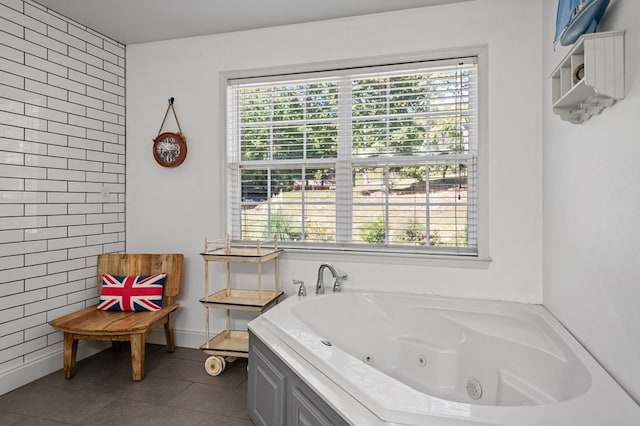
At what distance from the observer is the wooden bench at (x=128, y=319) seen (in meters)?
2.65

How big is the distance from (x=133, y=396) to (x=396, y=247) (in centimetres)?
204

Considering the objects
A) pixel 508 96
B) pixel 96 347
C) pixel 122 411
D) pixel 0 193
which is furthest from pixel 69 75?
pixel 508 96

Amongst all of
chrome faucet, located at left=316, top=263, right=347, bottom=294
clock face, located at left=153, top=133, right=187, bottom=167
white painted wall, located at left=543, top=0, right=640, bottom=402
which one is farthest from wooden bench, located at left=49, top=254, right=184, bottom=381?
white painted wall, located at left=543, top=0, right=640, bottom=402

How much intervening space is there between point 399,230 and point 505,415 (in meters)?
1.78

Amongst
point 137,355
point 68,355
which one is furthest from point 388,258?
point 68,355

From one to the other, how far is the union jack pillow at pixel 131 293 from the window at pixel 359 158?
748 mm

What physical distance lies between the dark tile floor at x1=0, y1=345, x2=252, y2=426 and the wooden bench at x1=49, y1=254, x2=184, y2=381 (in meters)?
0.15

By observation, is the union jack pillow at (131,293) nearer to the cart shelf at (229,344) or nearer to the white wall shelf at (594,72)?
the cart shelf at (229,344)

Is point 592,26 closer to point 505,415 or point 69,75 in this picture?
point 505,415

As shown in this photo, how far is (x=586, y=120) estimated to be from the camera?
5.67ft

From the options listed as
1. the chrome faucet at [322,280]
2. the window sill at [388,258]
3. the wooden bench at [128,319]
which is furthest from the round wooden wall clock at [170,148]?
the chrome faucet at [322,280]

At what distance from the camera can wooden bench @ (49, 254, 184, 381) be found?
265 cm

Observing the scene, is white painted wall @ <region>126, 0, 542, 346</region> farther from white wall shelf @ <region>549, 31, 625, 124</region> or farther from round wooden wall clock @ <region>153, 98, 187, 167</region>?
white wall shelf @ <region>549, 31, 625, 124</region>

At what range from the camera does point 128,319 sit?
281cm
